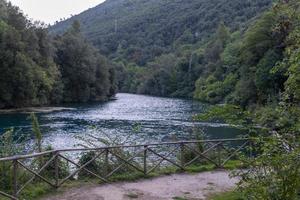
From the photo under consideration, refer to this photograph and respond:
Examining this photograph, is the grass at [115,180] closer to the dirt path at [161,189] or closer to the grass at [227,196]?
the grass at [227,196]

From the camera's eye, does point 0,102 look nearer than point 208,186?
No

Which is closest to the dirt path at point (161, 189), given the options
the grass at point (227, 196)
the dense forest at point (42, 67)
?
the grass at point (227, 196)

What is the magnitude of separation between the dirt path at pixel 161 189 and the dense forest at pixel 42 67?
5589 cm

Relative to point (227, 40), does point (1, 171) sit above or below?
below

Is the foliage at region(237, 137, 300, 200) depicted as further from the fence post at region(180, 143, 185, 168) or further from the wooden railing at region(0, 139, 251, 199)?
the fence post at region(180, 143, 185, 168)

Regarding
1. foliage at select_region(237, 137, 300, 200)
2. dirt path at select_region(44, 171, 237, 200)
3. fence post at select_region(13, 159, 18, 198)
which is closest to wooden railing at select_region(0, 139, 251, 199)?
fence post at select_region(13, 159, 18, 198)

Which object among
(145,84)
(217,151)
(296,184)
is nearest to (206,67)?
(145,84)

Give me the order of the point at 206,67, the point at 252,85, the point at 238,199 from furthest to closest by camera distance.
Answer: the point at 206,67 < the point at 252,85 < the point at 238,199

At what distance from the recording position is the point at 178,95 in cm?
13900

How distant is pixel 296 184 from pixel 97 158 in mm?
9995

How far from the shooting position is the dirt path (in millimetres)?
12383

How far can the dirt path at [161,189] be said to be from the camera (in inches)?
488

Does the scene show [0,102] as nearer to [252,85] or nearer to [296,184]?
[252,85]

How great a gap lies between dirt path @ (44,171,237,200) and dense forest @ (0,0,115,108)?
5589 centimetres
